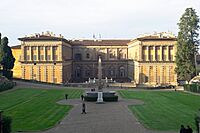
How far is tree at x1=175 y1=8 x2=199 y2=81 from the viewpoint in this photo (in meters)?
75.6

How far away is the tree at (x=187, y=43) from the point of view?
2977 inches

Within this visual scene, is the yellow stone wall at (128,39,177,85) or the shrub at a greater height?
the yellow stone wall at (128,39,177,85)

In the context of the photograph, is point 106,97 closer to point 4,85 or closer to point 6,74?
point 4,85

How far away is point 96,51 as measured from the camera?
12338 centimetres

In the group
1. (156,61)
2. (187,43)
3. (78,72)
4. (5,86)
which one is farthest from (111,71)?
(5,86)

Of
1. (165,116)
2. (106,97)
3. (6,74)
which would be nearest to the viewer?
(165,116)

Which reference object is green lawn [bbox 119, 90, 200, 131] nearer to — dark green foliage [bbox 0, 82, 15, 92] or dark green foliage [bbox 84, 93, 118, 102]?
dark green foliage [bbox 84, 93, 118, 102]

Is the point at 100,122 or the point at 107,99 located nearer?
the point at 100,122

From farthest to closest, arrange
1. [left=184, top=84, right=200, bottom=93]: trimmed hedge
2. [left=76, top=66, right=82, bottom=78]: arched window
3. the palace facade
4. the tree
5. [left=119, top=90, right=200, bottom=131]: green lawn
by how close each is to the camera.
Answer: [left=76, top=66, right=82, bottom=78]: arched window
the palace facade
the tree
[left=184, top=84, right=200, bottom=93]: trimmed hedge
[left=119, top=90, right=200, bottom=131]: green lawn

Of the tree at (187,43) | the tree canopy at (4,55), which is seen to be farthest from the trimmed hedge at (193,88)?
the tree canopy at (4,55)

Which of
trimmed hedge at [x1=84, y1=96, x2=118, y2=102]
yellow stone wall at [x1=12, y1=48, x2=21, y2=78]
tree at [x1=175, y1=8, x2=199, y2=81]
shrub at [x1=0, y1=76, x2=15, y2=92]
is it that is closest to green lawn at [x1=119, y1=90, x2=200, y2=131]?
trimmed hedge at [x1=84, y1=96, x2=118, y2=102]

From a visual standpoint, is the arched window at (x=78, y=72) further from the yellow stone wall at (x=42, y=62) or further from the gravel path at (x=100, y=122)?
the gravel path at (x=100, y=122)

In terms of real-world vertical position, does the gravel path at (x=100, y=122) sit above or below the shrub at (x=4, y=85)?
Answer: below

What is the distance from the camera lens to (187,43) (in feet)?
250
